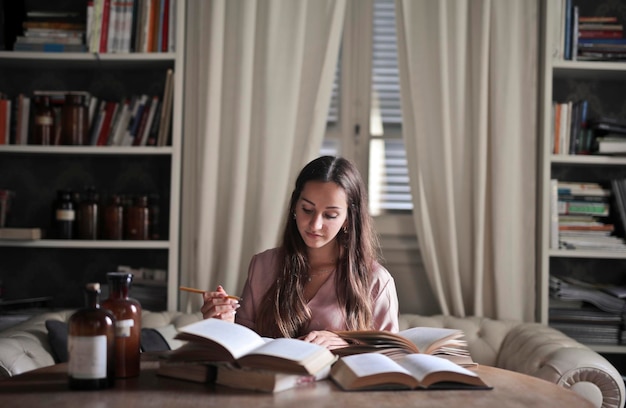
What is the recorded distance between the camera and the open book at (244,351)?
1.47m

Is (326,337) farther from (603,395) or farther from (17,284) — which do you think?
(17,284)

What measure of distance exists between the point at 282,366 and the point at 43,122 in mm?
2229

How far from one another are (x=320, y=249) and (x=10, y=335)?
44.9 inches

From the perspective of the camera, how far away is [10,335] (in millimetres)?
2635

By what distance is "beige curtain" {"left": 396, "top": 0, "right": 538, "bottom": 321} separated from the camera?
3.27m

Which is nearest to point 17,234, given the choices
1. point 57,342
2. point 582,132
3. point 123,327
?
point 57,342

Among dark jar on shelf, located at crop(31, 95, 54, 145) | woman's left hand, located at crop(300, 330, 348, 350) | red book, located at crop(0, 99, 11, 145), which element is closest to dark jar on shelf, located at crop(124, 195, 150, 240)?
dark jar on shelf, located at crop(31, 95, 54, 145)

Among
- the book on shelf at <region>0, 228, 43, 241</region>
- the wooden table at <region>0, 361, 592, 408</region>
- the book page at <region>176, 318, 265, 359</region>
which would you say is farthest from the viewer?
the book on shelf at <region>0, 228, 43, 241</region>

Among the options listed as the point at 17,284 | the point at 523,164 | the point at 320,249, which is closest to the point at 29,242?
the point at 17,284

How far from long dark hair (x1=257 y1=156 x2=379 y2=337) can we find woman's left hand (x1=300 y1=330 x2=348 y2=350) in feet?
1.13

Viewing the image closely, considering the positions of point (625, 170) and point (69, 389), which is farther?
point (625, 170)

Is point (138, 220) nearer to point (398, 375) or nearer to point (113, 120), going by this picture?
point (113, 120)

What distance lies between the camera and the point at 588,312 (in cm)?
322

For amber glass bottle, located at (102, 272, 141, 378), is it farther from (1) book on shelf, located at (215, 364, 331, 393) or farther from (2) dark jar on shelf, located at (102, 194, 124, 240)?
(2) dark jar on shelf, located at (102, 194, 124, 240)
